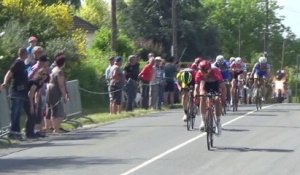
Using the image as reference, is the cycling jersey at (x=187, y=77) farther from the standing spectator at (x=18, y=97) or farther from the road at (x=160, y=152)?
the standing spectator at (x=18, y=97)

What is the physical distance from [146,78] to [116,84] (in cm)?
362

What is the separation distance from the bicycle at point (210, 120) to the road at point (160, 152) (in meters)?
0.23

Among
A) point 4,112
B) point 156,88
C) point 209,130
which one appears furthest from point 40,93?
point 156,88

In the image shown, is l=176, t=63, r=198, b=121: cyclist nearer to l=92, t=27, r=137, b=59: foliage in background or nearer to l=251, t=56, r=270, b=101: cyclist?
l=251, t=56, r=270, b=101: cyclist

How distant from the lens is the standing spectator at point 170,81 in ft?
119

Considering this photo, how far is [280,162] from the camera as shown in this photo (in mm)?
17422

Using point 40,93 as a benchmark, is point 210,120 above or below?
below

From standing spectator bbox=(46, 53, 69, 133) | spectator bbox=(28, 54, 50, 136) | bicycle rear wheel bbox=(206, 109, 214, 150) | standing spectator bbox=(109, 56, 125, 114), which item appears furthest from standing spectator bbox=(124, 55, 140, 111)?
bicycle rear wheel bbox=(206, 109, 214, 150)

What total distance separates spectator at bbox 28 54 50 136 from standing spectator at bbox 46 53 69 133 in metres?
0.20

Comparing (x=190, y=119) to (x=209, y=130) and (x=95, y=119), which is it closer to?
(x=209, y=130)

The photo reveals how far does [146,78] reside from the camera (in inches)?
1377

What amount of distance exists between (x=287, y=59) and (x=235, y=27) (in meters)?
8.40

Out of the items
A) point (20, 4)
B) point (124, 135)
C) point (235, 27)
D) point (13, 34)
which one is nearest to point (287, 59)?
point (235, 27)

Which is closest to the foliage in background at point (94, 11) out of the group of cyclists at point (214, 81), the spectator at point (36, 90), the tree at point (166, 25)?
the tree at point (166, 25)
